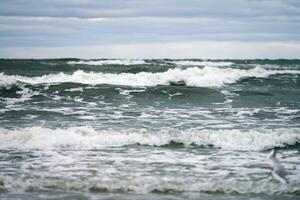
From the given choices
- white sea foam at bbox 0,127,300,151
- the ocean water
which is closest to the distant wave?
the ocean water

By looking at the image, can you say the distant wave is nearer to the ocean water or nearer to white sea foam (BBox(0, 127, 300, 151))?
the ocean water

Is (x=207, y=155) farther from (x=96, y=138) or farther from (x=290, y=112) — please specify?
(x=290, y=112)

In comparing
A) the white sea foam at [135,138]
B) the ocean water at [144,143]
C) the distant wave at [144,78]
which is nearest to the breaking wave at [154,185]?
the ocean water at [144,143]

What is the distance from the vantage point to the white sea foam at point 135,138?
10422 millimetres

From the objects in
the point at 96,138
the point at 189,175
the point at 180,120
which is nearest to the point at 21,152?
the point at 96,138

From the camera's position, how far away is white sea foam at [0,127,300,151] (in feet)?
34.2

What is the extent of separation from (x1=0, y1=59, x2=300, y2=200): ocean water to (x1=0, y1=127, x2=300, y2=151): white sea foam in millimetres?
24

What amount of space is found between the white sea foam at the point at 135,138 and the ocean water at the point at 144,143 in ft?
0.08

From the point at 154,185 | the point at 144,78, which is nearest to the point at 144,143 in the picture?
the point at 154,185

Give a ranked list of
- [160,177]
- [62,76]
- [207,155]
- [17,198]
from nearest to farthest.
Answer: [17,198], [160,177], [207,155], [62,76]

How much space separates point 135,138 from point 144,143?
0.33m

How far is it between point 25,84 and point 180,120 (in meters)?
10.9

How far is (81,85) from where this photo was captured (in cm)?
2209

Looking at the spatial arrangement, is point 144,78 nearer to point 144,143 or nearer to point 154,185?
point 144,143
